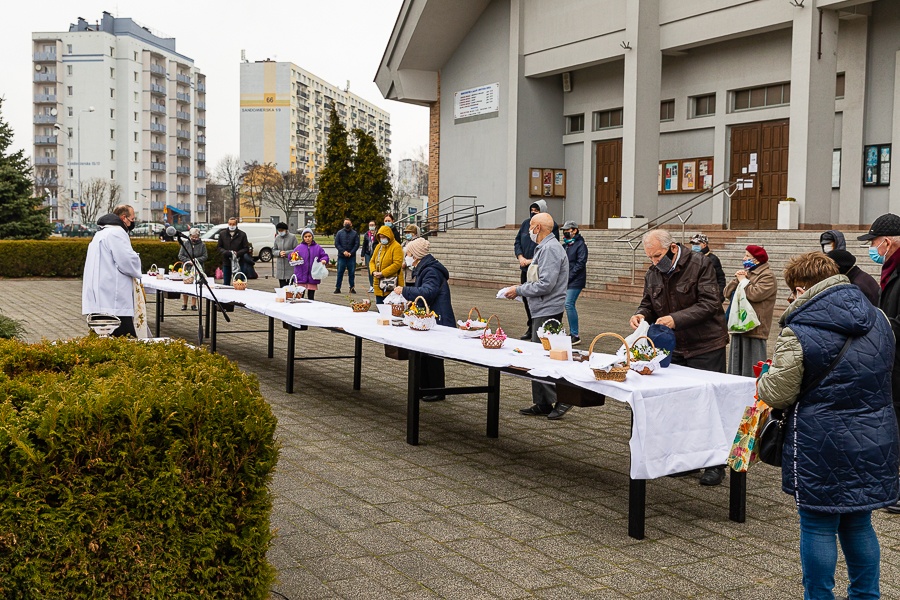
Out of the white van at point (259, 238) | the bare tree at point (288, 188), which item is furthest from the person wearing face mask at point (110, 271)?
the bare tree at point (288, 188)

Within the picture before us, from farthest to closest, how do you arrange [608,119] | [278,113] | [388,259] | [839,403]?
[278,113] → [608,119] → [388,259] → [839,403]

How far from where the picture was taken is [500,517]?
19.2 feet

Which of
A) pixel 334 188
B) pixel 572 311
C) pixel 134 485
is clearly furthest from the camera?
pixel 334 188

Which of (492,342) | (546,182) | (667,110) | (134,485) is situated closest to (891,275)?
(492,342)

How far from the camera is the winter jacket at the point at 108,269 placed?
942 cm

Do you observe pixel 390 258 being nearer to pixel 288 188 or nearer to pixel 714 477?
pixel 714 477

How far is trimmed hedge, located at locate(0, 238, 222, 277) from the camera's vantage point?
1139 inches

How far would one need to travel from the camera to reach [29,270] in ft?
96.0

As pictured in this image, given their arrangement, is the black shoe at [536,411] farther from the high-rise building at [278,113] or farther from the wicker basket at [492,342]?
the high-rise building at [278,113]

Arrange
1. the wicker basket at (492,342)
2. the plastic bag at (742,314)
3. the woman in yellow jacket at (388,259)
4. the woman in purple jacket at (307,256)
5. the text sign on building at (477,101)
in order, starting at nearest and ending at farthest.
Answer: the wicker basket at (492,342), the plastic bag at (742,314), the woman in yellow jacket at (388,259), the woman in purple jacket at (307,256), the text sign on building at (477,101)

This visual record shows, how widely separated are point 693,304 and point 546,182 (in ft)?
86.3

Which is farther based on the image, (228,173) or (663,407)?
(228,173)

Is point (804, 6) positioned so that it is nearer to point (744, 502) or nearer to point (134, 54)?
point (744, 502)

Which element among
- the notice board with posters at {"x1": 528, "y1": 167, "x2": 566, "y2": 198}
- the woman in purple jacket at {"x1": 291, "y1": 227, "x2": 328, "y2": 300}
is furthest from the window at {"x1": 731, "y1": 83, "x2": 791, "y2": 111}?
the woman in purple jacket at {"x1": 291, "y1": 227, "x2": 328, "y2": 300}
